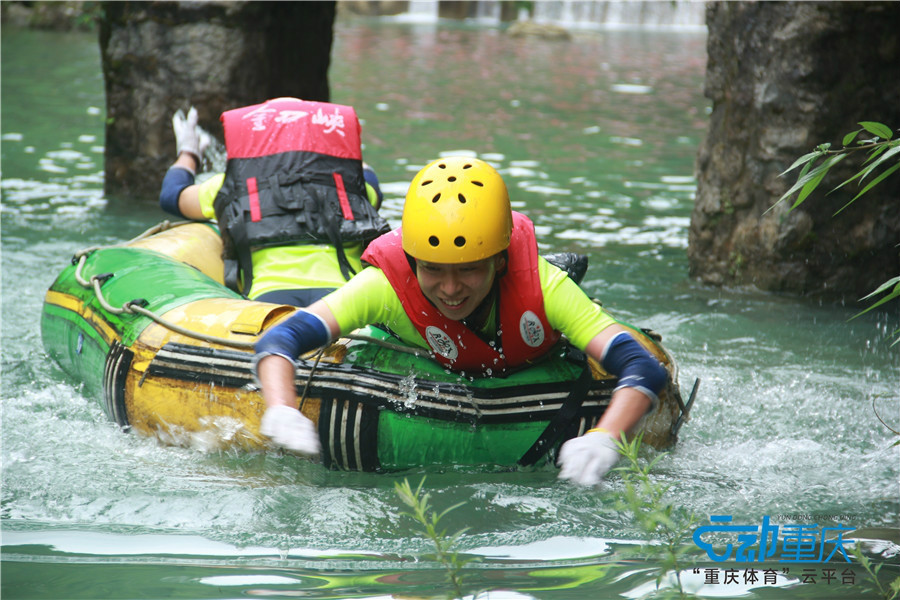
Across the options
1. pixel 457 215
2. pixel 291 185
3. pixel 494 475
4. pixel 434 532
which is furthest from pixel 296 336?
pixel 291 185

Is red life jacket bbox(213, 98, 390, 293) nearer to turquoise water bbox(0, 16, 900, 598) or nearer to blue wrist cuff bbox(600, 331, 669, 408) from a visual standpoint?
turquoise water bbox(0, 16, 900, 598)

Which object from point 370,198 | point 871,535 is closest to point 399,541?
point 871,535

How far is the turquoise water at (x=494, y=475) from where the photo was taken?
284 centimetres

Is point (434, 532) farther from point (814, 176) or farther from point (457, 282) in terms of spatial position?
point (814, 176)

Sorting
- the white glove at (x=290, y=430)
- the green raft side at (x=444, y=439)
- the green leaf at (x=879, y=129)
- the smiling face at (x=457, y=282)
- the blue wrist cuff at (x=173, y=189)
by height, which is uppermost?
the green leaf at (x=879, y=129)

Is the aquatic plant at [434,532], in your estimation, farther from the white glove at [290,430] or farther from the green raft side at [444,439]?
the green raft side at [444,439]

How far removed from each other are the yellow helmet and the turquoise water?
3.14ft

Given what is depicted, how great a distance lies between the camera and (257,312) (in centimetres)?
380

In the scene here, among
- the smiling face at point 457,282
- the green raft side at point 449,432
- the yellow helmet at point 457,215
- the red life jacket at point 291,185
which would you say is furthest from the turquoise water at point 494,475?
the red life jacket at point 291,185

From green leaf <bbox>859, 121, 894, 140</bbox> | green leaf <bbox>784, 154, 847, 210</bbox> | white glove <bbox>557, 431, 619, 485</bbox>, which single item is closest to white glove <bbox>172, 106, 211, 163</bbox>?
white glove <bbox>557, 431, 619, 485</bbox>

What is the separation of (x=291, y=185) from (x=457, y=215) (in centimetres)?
178

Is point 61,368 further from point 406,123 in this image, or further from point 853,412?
point 406,123

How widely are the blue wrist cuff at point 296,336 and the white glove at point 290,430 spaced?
248mm

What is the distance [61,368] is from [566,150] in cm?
701
